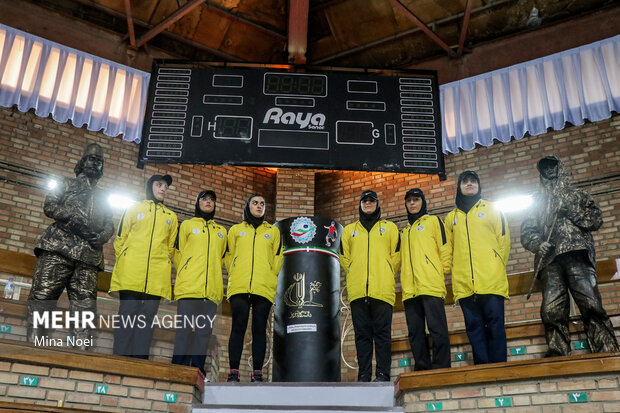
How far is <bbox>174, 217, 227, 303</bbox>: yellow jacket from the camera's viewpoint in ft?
15.1

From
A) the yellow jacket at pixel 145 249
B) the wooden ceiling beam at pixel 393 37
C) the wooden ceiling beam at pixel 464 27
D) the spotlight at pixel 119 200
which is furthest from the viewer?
the wooden ceiling beam at pixel 393 37

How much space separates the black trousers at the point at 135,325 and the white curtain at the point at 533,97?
5189 mm

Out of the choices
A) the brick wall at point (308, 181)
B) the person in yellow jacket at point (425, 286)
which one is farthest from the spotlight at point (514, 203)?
the person in yellow jacket at point (425, 286)

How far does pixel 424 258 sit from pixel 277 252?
1197mm

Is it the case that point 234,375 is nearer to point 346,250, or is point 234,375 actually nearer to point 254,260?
point 254,260

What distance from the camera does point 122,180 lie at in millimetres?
8195

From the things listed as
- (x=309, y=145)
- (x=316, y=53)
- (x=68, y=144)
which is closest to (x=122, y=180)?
(x=68, y=144)

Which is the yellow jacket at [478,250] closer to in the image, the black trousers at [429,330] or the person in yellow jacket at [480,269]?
the person in yellow jacket at [480,269]

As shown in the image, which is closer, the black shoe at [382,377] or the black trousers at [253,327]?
the black shoe at [382,377]

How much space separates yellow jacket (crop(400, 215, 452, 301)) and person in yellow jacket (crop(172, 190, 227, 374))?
57.4 inches

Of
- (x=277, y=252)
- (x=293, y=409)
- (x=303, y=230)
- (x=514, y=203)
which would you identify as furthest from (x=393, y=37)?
(x=293, y=409)

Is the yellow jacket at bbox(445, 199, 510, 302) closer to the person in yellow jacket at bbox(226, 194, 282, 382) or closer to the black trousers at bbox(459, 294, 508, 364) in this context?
the black trousers at bbox(459, 294, 508, 364)

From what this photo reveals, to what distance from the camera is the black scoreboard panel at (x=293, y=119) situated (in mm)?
7129

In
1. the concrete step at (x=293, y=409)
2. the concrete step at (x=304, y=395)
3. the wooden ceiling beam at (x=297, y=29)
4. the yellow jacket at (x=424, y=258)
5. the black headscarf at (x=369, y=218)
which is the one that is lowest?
the concrete step at (x=293, y=409)
